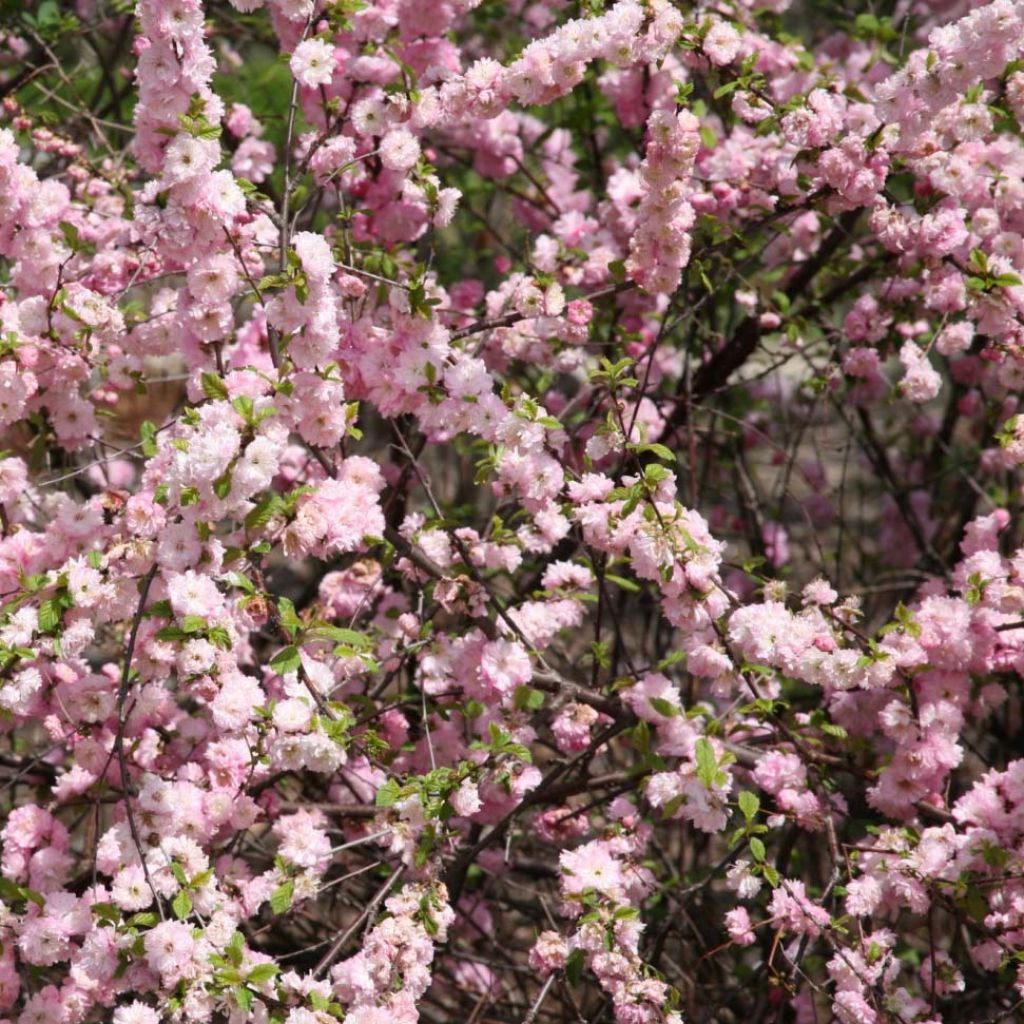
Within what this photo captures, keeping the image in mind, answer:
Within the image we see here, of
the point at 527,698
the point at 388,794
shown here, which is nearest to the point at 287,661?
the point at 388,794

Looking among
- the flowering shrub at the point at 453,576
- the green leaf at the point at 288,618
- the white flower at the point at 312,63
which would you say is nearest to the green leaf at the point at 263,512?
the flowering shrub at the point at 453,576

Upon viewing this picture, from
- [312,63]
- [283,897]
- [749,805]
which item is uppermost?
[312,63]

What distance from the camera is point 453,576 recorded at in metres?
2.81

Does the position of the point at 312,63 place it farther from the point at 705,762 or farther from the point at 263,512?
the point at 705,762

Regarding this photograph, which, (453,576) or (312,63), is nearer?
(312,63)

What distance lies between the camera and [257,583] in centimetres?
255

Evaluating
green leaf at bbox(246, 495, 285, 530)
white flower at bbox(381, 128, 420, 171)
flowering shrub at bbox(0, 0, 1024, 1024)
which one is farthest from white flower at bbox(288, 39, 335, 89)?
green leaf at bbox(246, 495, 285, 530)

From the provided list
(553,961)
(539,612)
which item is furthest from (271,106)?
(553,961)

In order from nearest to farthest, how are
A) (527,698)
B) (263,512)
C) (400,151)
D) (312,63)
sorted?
(263,512), (312,63), (527,698), (400,151)

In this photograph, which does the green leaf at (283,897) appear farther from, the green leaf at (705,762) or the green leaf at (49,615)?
the green leaf at (705,762)

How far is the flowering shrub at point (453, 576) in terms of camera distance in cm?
247

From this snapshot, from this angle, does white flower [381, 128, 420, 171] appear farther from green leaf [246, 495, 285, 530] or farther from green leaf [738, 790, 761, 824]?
green leaf [738, 790, 761, 824]

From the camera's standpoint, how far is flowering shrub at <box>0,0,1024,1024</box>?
247cm

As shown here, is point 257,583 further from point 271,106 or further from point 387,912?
point 271,106
